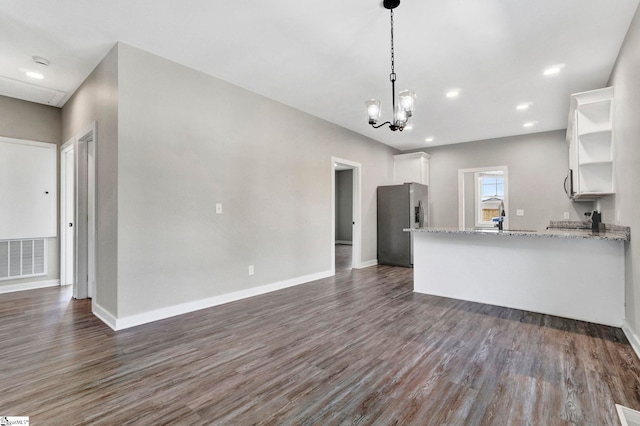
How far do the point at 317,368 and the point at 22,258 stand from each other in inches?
190

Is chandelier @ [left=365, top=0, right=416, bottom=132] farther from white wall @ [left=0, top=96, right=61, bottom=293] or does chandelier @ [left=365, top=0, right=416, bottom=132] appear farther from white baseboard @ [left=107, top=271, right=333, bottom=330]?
white wall @ [left=0, top=96, right=61, bottom=293]

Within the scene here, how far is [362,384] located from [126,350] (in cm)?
192

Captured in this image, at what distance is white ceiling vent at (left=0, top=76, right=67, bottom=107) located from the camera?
3819 mm

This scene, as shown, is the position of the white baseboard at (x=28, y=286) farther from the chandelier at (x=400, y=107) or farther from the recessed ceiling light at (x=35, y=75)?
the chandelier at (x=400, y=107)

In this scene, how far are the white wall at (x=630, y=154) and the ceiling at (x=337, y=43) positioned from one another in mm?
263

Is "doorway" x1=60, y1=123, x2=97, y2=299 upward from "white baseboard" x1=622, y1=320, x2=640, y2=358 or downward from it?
upward

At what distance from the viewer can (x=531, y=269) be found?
3459 millimetres

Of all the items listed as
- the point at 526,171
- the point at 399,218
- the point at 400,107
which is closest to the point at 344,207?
the point at 399,218

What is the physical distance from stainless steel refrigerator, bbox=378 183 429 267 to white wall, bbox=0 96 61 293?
5749mm

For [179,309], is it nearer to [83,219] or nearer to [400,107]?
[83,219]

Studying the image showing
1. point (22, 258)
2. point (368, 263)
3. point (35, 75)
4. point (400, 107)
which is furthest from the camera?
point (368, 263)

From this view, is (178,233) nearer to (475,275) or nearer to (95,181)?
(95,181)

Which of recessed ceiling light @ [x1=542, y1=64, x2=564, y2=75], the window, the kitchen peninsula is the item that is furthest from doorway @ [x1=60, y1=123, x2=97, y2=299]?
the window

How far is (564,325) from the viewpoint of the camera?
304cm
